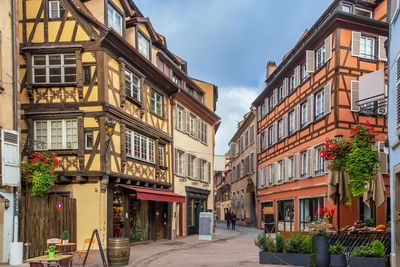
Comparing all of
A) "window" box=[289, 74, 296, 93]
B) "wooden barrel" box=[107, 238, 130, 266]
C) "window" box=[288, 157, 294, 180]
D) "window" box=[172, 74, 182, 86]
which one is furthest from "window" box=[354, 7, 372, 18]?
"wooden barrel" box=[107, 238, 130, 266]

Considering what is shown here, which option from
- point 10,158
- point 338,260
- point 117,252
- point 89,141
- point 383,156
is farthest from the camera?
point 383,156

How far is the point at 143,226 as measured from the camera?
2031 centimetres

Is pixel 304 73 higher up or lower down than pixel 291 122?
higher up

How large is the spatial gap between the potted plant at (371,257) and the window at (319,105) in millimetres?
11819

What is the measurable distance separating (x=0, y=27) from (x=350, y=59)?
48.3 feet

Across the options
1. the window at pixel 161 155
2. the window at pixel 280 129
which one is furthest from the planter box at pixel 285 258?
the window at pixel 280 129

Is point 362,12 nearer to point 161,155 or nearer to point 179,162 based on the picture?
point 179,162

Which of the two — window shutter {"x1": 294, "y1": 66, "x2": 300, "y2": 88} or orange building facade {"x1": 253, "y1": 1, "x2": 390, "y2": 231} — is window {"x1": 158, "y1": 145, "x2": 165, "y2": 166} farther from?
window shutter {"x1": 294, "y1": 66, "x2": 300, "y2": 88}

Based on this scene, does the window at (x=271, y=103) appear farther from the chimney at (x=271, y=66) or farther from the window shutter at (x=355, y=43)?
the window shutter at (x=355, y=43)

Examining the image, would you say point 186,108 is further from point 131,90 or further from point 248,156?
point 248,156

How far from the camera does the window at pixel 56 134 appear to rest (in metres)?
16.1

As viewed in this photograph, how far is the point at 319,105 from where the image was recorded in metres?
22.1

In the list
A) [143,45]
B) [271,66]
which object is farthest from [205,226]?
[271,66]

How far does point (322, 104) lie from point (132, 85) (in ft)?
30.5
